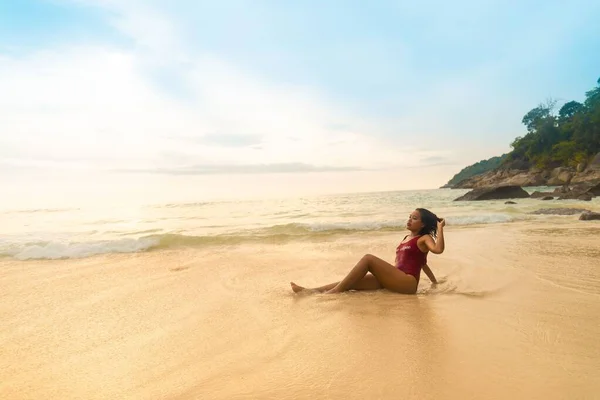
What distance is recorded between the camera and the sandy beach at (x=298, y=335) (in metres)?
2.19

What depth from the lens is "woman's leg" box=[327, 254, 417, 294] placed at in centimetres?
463

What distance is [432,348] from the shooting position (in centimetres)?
268

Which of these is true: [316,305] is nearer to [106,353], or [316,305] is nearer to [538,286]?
[106,353]

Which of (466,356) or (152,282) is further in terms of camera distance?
(152,282)

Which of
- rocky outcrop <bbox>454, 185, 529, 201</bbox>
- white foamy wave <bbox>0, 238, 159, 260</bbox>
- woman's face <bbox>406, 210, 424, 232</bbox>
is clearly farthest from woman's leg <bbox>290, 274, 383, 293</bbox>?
rocky outcrop <bbox>454, 185, 529, 201</bbox>

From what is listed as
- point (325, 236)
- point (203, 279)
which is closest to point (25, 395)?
point (203, 279)

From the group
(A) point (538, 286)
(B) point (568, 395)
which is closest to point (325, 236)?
(A) point (538, 286)

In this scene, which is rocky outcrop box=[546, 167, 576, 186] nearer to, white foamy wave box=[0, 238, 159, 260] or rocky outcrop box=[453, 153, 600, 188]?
rocky outcrop box=[453, 153, 600, 188]

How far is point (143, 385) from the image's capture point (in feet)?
7.40

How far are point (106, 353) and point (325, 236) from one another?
892 centimetres

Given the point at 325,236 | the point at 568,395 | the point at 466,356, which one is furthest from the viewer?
the point at 325,236

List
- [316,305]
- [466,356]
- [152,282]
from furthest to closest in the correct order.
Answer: [152,282], [316,305], [466,356]

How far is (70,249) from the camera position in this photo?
28.9 feet

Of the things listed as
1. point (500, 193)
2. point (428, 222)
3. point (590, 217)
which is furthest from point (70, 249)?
point (500, 193)
